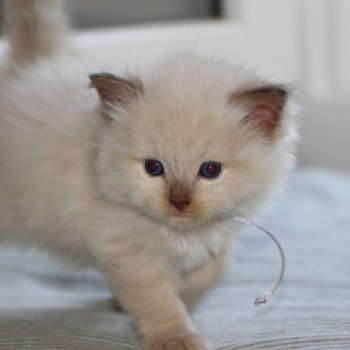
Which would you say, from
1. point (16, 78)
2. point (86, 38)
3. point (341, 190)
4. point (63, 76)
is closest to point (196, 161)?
point (63, 76)

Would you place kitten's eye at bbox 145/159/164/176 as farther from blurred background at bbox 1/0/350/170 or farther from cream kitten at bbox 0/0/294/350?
blurred background at bbox 1/0/350/170

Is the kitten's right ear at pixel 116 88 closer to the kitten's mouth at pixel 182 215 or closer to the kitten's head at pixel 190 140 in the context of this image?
the kitten's head at pixel 190 140

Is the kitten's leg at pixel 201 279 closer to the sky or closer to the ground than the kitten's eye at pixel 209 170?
closer to the ground

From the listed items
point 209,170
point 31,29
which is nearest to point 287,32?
point 31,29

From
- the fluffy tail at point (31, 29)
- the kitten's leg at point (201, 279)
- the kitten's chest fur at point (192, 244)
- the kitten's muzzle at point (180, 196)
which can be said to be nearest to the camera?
the kitten's muzzle at point (180, 196)

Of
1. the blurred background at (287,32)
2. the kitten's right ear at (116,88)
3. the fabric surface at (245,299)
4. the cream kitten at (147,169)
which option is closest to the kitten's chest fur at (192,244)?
the cream kitten at (147,169)

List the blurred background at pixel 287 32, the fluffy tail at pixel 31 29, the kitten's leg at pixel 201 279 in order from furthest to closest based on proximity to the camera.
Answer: the blurred background at pixel 287 32 < the fluffy tail at pixel 31 29 < the kitten's leg at pixel 201 279
